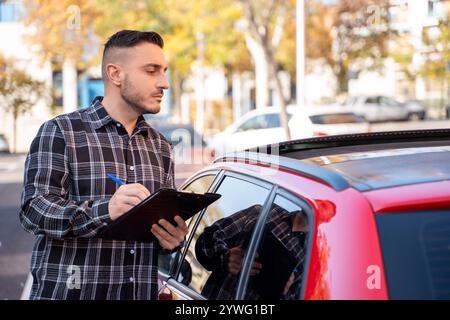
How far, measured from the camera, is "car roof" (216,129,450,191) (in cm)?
262

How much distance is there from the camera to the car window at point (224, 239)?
3.13 metres

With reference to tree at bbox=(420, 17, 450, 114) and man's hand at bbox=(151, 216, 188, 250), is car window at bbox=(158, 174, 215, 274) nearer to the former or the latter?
man's hand at bbox=(151, 216, 188, 250)

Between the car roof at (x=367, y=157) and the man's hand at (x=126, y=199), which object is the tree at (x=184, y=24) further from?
the man's hand at (x=126, y=199)

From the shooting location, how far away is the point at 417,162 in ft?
9.45

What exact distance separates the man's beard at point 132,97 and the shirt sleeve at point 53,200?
32 cm

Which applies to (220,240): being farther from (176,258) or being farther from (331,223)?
(331,223)

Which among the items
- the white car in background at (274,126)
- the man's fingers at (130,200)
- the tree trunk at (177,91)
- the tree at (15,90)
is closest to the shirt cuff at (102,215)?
the man's fingers at (130,200)

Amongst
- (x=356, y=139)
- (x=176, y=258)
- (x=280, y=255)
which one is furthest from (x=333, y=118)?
(x=280, y=255)

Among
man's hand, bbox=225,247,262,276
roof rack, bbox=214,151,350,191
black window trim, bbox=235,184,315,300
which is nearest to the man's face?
roof rack, bbox=214,151,350,191

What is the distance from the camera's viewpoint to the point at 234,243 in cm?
330

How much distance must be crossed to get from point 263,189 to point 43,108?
27295mm

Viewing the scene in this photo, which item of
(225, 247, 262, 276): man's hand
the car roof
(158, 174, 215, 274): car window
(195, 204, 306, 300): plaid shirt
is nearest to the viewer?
the car roof

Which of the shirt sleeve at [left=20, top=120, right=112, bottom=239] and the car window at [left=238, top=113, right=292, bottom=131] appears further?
the car window at [left=238, top=113, right=292, bottom=131]

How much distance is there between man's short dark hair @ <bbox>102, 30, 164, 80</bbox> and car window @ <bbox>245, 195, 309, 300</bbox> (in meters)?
1.06
